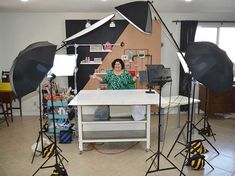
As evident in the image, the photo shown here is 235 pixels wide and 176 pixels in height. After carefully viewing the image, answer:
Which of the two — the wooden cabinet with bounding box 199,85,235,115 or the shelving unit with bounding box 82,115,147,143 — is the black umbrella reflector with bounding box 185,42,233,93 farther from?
the wooden cabinet with bounding box 199,85,235,115

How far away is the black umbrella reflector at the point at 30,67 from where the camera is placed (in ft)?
7.11

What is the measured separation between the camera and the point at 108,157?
326 cm

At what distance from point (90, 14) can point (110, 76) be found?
1824 millimetres

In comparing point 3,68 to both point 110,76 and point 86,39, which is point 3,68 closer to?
point 86,39

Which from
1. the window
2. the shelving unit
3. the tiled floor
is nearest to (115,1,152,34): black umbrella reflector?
the shelving unit

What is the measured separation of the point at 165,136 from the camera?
13.3 ft

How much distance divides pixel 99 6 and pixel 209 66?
2774 millimetres

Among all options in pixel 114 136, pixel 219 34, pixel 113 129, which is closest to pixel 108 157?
pixel 114 136

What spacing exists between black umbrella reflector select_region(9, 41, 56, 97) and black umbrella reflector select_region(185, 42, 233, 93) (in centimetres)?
157

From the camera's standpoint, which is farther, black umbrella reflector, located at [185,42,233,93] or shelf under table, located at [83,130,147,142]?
shelf under table, located at [83,130,147,142]

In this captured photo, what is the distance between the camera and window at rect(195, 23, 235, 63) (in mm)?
5281

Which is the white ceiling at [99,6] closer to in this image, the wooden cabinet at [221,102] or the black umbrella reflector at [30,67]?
the wooden cabinet at [221,102]

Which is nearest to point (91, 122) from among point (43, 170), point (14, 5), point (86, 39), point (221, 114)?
point (43, 170)

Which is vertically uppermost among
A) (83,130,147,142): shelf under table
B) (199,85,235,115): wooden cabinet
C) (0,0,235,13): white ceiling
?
(0,0,235,13): white ceiling
